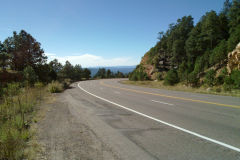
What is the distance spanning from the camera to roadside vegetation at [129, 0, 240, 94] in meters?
25.7

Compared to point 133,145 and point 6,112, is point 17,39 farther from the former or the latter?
point 133,145

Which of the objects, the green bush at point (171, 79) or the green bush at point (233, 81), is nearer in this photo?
the green bush at point (233, 81)

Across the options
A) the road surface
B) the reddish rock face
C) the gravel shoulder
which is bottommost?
the gravel shoulder

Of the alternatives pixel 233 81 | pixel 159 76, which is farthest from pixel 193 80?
pixel 159 76

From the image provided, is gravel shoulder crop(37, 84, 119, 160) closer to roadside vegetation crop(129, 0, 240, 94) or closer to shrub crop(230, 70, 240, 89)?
roadside vegetation crop(129, 0, 240, 94)

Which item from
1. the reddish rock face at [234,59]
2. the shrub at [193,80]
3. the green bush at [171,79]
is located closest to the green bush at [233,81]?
the reddish rock face at [234,59]

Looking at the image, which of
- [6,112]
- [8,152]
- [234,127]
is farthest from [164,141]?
[6,112]

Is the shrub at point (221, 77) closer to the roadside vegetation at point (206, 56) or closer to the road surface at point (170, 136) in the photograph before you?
the roadside vegetation at point (206, 56)

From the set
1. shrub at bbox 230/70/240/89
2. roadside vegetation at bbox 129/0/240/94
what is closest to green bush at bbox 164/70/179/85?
roadside vegetation at bbox 129/0/240/94

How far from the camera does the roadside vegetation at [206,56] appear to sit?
2567 centimetres

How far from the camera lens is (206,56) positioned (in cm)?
3325

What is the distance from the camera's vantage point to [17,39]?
3191cm

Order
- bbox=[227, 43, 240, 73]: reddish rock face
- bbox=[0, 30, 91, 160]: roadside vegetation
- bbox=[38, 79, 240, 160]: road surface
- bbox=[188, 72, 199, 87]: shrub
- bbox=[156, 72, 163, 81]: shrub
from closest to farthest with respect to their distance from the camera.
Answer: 1. bbox=[38, 79, 240, 160]: road surface
2. bbox=[0, 30, 91, 160]: roadside vegetation
3. bbox=[227, 43, 240, 73]: reddish rock face
4. bbox=[188, 72, 199, 87]: shrub
5. bbox=[156, 72, 163, 81]: shrub

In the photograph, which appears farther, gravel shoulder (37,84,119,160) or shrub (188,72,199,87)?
shrub (188,72,199,87)
